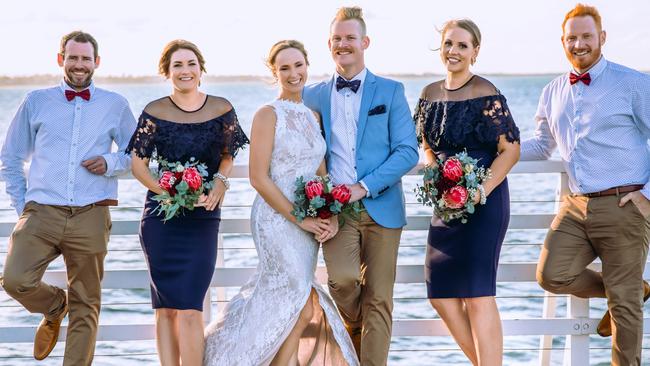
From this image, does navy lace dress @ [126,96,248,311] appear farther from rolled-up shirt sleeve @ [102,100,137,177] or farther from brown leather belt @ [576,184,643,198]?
brown leather belt @ [576,184,643,198]

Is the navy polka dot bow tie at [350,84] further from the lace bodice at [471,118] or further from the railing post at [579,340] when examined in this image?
the railing post at [579,340]

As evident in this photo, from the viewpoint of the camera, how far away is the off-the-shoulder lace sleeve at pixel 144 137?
5.61 metres

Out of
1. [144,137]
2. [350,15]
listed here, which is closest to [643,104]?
[350,15]

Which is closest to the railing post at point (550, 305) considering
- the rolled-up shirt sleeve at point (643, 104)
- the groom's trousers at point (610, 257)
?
the groom's trousers at point (610, 257)

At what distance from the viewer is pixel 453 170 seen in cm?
542

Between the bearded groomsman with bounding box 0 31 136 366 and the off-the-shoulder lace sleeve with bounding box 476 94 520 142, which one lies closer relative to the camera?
the off-the-shoulder lace sleeve with bounding box 476 94 520 142

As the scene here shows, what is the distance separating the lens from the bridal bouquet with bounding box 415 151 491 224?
5.43m

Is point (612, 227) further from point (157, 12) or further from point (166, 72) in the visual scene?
point (157, 12)

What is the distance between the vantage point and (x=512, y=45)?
34.8 meters

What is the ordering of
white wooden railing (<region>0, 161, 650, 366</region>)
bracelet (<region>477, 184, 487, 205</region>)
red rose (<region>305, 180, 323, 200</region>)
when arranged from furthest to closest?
white wooden railing (<region>0, 161, 650, 366</region>)
bracelet (<region>477, 184, 487, 205</region>)
red rose (<region>305, 180, 323, 200</region>)

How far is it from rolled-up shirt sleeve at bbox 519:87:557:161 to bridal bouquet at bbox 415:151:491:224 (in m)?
0.72

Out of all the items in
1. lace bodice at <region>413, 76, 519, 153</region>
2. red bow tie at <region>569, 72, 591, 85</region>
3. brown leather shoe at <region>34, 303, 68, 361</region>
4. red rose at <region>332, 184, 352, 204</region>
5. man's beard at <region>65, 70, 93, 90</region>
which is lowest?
brown leather shoe at <region>34, 303, 68, 361</region>

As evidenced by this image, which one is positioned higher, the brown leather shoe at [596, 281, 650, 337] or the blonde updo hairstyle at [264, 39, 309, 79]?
the blonde updo hairstyle at [264, 39, 309, 79]

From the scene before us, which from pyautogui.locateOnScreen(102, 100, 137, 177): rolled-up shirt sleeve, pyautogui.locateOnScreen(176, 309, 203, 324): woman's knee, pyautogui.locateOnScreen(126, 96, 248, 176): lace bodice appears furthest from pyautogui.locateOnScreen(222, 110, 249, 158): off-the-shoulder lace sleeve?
pyautogui.locateOnScreen(176, 309, 203, 324): woman's knee
